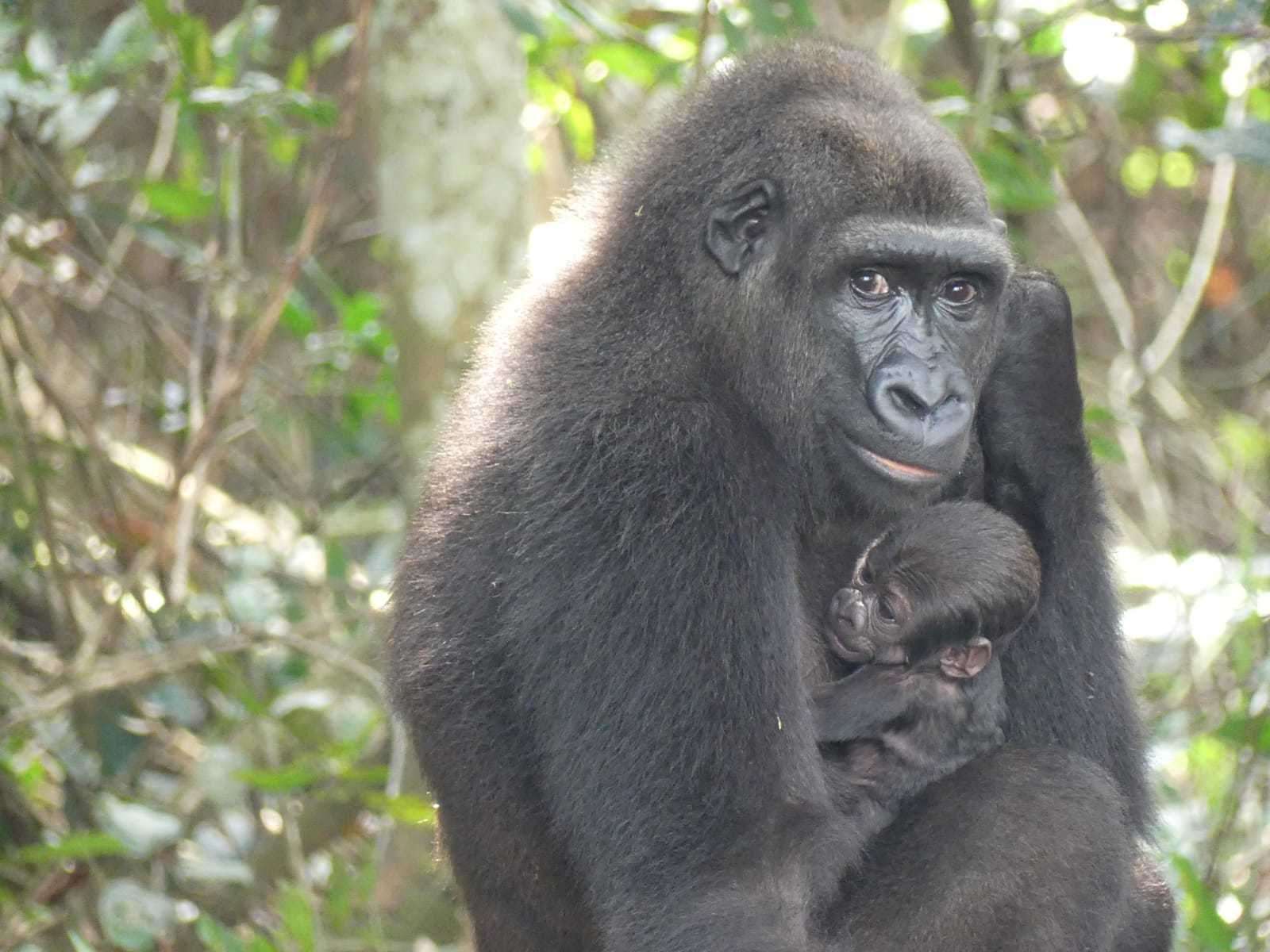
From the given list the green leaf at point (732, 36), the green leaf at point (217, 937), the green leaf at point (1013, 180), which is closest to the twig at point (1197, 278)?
the green leaf at point (1013, 180)

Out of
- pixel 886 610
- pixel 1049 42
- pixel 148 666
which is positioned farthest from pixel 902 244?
pixel 1049 42

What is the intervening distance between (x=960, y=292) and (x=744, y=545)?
931mm

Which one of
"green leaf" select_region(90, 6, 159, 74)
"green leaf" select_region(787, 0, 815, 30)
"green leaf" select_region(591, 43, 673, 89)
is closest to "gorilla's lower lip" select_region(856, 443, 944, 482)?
"green leaf" select_region(787, 0, 815, 30)

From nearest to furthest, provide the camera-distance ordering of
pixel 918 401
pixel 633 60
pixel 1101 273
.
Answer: pixel 918 401
pixel 633 60
pixel 1101 273

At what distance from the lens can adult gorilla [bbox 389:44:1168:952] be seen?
3471 millimetres

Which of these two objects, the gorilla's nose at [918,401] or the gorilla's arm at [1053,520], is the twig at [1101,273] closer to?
the gorilla's arm at [1053,520]

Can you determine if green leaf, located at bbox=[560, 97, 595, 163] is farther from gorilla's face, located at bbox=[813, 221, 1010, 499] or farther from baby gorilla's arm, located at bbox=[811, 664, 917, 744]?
baby gorilla's arm, located at bbox=[811, 664, 917, 744]

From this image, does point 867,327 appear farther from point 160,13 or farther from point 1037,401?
point 160,13

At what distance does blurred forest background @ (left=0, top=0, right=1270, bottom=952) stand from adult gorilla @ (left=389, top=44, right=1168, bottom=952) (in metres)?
0.61

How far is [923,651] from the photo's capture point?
13.4 feet

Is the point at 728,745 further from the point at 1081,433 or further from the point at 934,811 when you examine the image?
the point at 1081,433

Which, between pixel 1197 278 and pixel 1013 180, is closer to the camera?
pixel 1013 180

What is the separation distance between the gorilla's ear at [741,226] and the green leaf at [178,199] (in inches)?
98.3

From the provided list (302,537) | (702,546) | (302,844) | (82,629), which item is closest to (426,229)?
(302,537)
